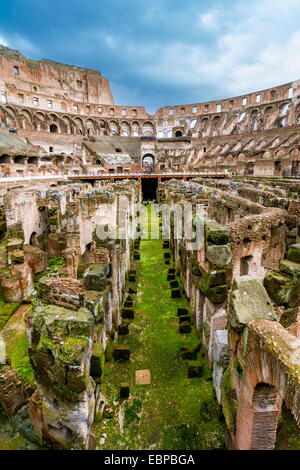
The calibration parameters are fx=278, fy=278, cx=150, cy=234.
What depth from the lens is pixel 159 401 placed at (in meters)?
5.57

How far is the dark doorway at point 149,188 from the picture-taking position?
4466 centimetres

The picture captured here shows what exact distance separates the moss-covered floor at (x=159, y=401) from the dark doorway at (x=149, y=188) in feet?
123

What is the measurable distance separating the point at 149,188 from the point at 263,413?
141 ft

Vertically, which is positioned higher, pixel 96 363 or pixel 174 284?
pixel 96 363

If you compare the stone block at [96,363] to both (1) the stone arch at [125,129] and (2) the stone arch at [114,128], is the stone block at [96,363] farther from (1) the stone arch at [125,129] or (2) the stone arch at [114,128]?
(1) the stone arch at [125,129]

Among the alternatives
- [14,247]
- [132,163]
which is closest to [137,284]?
[14,247]

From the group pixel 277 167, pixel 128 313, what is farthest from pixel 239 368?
pixel 277 167

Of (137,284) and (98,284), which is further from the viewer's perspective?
(137,284)

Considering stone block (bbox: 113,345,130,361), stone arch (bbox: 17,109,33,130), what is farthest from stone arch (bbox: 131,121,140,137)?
stone block (bbox: 113,345,130,361)

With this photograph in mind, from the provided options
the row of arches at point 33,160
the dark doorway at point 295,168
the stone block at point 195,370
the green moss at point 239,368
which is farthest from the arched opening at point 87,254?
the row of arches at point 33,160

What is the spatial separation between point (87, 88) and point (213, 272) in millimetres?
75429

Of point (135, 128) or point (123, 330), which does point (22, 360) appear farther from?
point (135, 128)
